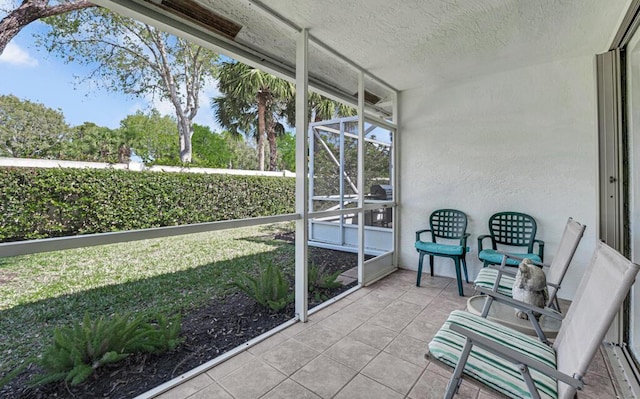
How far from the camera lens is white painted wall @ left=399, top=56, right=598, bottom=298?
2918 mm

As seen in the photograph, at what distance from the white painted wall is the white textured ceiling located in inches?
12.4

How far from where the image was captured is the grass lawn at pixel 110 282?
273 centimetres

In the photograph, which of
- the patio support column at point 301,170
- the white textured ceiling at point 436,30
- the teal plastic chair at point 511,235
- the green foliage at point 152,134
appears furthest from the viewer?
the green foliage at point 152,134

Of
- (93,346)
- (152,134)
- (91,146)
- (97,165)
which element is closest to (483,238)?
(93,346)

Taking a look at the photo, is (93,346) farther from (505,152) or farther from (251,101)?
(251,101)

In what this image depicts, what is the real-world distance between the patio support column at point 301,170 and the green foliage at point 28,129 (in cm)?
435

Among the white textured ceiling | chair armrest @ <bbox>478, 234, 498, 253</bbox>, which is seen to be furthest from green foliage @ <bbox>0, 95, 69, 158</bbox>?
chair armrest @ <bbox>478, 234, 498, 253</bbox>

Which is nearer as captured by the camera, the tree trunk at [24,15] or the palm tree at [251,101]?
the tree trunk at [24,15]

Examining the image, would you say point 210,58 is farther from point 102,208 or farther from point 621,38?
point 621,38

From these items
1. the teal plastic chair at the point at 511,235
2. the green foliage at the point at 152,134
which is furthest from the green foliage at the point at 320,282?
the green foliage at the point at 152,134

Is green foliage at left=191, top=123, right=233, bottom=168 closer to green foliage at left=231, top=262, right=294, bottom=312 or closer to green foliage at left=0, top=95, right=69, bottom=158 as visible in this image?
green foliage at left=0, top=95, right=69, bottom=158

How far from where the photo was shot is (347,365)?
189 centimetres

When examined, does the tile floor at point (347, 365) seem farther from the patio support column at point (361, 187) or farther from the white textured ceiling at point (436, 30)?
the white textured ceiling at point (436, 30)

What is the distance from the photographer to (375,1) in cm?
201
